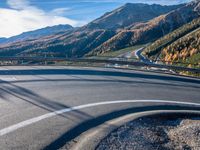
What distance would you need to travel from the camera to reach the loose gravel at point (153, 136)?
7930 mm

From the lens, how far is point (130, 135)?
8.59 metres

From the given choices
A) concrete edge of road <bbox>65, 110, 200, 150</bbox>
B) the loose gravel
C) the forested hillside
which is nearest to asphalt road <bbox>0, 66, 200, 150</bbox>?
concrete edge of road <bbox>65, 110, 200, 150</bbox>

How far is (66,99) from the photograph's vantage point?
12.0 meters

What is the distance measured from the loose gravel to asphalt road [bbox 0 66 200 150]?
Answer: 31.8 inches

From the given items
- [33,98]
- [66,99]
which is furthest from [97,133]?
[33,98]

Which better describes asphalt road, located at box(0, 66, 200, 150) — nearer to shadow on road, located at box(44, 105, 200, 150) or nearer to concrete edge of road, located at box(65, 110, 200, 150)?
shadow on road, located at box(44, 105, 200, 150)

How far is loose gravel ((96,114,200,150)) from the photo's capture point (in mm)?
7930

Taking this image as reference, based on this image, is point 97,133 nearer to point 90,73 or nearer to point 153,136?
point 153,136

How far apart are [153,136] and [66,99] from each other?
3960mm

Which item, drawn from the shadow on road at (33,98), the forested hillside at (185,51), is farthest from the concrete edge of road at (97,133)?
the forested hillside at (185,51)

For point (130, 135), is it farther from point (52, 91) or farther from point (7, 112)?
point (52, 91)

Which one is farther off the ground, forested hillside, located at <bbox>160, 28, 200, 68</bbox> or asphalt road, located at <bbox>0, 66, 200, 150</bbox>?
asphalt road, located at <bbox>0, 66, 200, 150</bbox>

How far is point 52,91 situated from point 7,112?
393 cm

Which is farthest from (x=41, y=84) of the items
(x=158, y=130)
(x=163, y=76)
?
(x=163, y=76)
